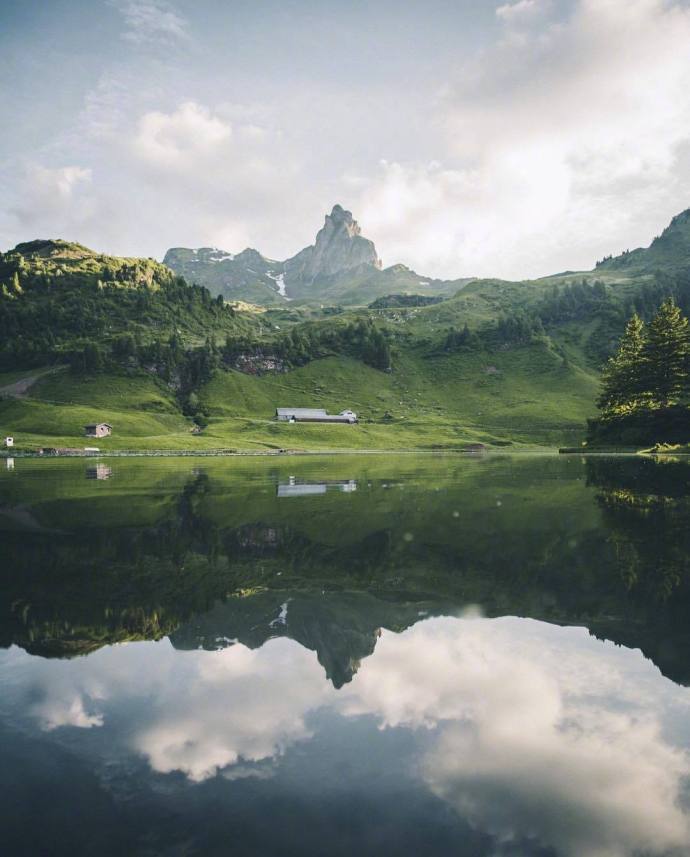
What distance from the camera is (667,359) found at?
110 meters

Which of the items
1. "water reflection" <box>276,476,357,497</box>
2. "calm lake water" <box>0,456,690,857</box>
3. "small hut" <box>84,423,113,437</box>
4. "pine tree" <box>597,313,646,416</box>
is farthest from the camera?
"small hut" <box>84,423,113,437</box>

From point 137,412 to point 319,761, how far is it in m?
204

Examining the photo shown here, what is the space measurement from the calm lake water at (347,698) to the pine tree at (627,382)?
104m

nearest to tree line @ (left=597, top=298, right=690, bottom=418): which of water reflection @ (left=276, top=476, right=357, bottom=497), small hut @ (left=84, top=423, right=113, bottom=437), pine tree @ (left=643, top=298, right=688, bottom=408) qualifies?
pine tree @ (left=643, top=298, right=688, bottom=408)

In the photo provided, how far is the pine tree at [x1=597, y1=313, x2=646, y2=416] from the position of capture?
113m

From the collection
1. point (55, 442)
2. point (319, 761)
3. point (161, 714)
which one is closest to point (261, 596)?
point (161, 714)

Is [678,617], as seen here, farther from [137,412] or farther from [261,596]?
[137,412]

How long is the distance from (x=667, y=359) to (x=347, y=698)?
A: 398 feet

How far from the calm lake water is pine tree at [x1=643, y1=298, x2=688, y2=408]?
336ft

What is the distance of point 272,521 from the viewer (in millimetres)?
29062

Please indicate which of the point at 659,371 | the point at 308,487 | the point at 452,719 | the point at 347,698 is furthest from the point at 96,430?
the point at 452,719

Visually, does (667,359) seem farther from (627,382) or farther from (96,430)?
(96,430)

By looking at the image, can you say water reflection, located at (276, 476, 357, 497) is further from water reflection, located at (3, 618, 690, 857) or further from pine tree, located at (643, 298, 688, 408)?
pine tree, located at (643, 298, 688, 408)

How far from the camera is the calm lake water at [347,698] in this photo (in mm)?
6277
